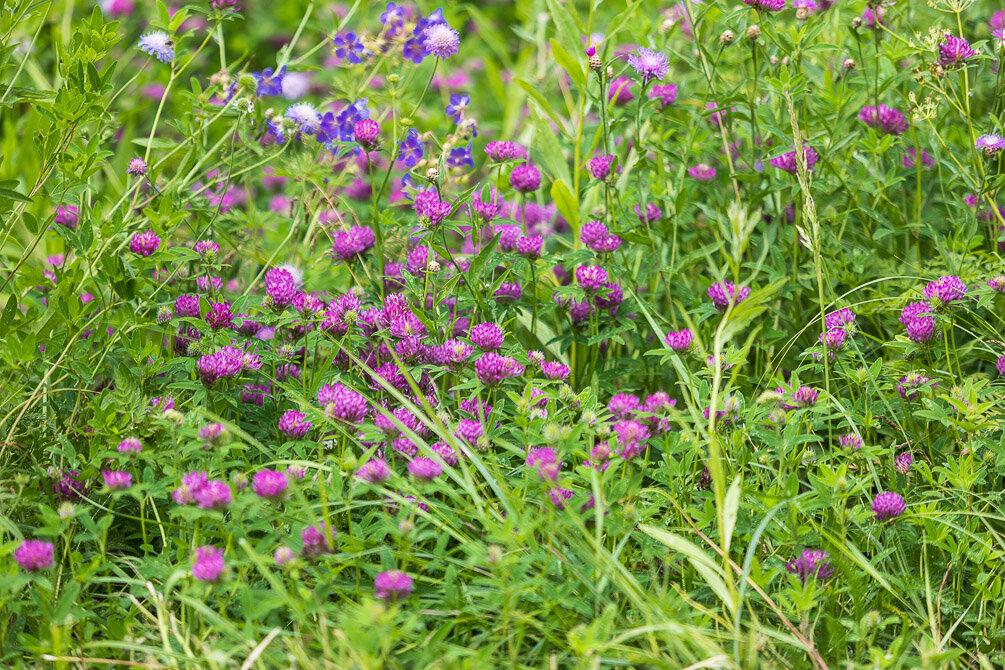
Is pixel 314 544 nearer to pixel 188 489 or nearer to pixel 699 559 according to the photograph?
pixel 188 489

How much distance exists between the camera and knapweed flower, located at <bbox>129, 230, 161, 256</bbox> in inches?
82.7

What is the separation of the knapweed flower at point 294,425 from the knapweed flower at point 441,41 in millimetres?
1022

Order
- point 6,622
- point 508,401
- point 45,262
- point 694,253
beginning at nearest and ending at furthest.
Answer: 1. point 6,622
2. point 508,401
3. point 694,253
4. point 45,262

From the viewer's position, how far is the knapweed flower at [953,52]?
209 centimetres

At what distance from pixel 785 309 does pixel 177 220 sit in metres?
1.54

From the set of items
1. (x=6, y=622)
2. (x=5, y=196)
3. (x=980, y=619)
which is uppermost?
(x=5, y=196)

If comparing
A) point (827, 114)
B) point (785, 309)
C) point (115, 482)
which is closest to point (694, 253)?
point (785, 309)

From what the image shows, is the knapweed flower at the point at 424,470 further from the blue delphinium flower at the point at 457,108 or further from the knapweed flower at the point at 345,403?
the blue delphinium flower at the point at 457,108

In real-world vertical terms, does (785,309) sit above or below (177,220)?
below

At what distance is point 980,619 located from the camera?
158cm

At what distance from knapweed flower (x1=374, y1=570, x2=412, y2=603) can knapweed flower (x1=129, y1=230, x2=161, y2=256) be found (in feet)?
3.54

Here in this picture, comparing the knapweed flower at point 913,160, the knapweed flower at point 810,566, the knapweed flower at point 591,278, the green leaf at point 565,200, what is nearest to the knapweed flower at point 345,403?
the knapweed flower at point 591,278

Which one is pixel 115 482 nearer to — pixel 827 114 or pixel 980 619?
pixel 980 619

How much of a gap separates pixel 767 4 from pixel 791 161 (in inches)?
14.7
